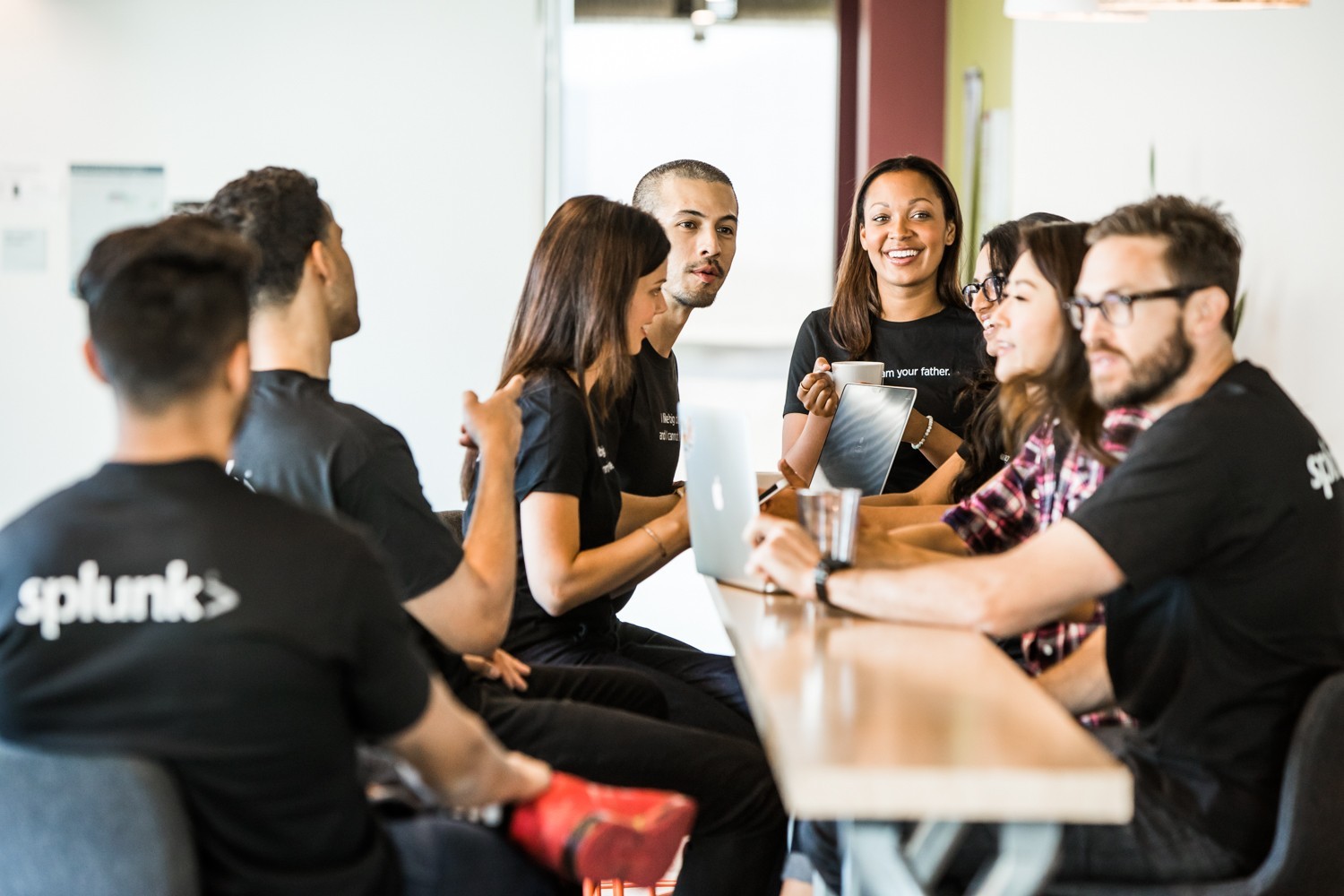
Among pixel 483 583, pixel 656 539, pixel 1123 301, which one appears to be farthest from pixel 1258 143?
pixel 483 583

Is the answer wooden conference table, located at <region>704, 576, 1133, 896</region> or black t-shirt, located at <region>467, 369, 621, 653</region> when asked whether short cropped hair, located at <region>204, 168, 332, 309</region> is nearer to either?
black t-shirt, located at <region>467, 369, 621, 653</region>

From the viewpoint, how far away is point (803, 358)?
344 cm

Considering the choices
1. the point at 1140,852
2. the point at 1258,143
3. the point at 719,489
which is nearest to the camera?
the point at 1140,852

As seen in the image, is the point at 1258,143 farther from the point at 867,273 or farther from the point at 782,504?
the point at 782,504

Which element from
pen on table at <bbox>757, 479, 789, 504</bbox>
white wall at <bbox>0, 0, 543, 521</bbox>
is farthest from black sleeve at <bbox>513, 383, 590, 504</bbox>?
white wall at <bbox>0, 0, 543, 521</bbox>

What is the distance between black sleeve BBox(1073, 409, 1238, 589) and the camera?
5.53ft

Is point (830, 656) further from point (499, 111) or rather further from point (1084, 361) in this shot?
point (499, 111)

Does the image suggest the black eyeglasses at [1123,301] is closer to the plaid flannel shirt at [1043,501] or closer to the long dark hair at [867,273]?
the plaid flannel shirt at [1043,501]

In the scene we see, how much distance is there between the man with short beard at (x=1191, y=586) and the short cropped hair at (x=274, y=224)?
0.96 meters

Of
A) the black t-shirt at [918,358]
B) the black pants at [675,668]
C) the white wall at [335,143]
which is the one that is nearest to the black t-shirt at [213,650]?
the black pants at [675,668]

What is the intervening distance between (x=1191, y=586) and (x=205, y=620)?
1219 millimetres

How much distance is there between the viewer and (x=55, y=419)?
5023mm

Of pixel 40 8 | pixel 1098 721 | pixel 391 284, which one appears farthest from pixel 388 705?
pixel 40 8

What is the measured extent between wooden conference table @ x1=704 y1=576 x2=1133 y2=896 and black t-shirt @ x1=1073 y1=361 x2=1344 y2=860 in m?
0.27
